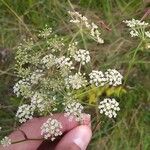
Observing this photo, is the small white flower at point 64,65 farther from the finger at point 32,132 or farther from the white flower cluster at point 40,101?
the finger at point 32,132

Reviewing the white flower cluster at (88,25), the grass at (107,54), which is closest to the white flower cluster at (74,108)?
the white flower cluster at (88,25)

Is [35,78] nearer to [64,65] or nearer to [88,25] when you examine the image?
[64,65]

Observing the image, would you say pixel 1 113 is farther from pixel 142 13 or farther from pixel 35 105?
pixel 142 13

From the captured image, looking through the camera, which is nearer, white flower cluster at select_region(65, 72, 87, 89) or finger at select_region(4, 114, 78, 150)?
white flower cluster at select_region(65, 72, 87, 89)

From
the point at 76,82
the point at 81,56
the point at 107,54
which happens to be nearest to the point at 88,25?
the point at 81,56

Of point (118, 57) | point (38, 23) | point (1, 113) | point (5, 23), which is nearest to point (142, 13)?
point (118, 57)

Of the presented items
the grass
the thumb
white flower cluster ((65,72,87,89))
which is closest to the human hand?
the thumb

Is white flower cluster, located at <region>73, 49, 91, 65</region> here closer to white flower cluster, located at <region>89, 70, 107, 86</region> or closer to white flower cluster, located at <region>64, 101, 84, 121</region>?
white flower cluster, located at <region>89, 70, 107, 86</region>
